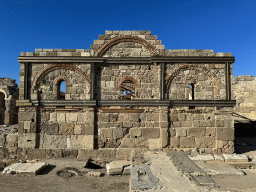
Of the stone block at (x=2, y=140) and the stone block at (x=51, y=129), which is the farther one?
the stone block at (x=2, y=140)

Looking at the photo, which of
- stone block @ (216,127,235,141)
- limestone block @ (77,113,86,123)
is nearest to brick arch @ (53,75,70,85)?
limestone block @ (77,113,86,123)

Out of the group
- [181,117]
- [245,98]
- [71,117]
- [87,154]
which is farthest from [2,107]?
[245,98]

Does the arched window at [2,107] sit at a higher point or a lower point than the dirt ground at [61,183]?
higher

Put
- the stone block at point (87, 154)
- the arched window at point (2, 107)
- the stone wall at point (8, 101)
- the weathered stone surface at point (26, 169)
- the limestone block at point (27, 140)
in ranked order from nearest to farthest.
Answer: the weathered stone surface at point (26, 169) → the stone block at point (87, 154) → the limestone block at point (27, 140) → the stone wall at point (8, 101) → the arched window at point (2, 107)

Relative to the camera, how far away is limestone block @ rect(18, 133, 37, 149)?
741 cm

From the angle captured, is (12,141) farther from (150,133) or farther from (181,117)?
(181,117)

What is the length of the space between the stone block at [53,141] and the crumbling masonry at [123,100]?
0.04 metres

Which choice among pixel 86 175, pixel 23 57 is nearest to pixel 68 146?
pixel 86 175

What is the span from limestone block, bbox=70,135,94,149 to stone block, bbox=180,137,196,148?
12.5 ft

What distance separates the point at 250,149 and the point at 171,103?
15.4 ft

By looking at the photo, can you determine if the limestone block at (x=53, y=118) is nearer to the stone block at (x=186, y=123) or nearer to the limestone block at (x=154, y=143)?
the limestone block at (x=154, y=143)

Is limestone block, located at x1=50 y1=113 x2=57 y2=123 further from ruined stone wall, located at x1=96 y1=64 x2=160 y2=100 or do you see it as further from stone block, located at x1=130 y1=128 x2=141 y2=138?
stone block, located at x1=130 y1=128 x2=141 y2=138

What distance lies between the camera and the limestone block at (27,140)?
741 cm

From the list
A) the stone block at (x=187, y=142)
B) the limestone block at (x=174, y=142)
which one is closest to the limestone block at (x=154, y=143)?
the limestone block at (x=174, y=142)
